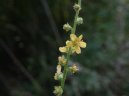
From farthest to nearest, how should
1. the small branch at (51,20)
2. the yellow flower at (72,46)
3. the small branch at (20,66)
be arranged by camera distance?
the small branch at (20,66) → the small branch at (51,20) → the yellow flower at (72,46)

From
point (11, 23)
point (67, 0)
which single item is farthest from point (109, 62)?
point (11, 23)

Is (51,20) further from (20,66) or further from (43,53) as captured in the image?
(20,66)

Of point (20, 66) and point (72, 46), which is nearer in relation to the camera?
point (72, 46)

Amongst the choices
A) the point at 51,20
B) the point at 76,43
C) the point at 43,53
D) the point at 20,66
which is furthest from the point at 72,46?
the point at 43,53

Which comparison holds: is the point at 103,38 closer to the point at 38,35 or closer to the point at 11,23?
the point at 38,35

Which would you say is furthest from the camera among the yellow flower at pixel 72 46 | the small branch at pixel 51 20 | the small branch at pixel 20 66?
the small branch at pixel 20 66

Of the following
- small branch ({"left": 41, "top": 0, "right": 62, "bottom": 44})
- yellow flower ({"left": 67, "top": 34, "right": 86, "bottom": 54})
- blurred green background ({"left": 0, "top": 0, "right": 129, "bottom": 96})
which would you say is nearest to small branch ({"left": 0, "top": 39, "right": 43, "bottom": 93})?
blurred green background ({"left": 0, "top": 0, "right": 129, "bottom": 96})

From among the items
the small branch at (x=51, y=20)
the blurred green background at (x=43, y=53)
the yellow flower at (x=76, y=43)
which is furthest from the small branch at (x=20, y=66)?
the yellow flower at (x=76, y=43)

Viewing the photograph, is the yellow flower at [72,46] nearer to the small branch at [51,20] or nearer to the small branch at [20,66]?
the small branch at [51,20]

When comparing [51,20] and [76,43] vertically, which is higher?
[51,20]
